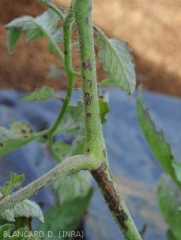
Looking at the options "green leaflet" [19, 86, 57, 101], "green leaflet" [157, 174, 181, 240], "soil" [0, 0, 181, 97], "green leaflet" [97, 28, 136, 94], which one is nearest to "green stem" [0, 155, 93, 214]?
"green leaflet" [97, 28, 136, 94]

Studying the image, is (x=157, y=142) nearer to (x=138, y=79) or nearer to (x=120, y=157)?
(x=120, y=157)

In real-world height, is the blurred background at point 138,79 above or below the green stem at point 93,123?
above

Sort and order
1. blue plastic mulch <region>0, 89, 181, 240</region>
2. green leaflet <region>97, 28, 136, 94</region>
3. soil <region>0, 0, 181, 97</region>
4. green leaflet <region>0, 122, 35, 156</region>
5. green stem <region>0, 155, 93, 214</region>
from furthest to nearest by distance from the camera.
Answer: soil <region>0, 0, 181, 97</region>
blue plastic mulch <region>0, 89, 181, 240</region>
green leaflet <region>0, 122, 35, 156</region>
green leaflet <region>97, 28, 136, 94</region>
green stem <region>0, 155, 93, 214</region>

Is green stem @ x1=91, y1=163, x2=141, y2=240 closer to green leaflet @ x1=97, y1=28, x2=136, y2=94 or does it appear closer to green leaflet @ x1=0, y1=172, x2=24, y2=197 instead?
green leaflet @ x1=0, y1=172, x2=24, y2=197

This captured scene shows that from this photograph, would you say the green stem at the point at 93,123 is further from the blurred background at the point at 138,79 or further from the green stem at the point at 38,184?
the blurred background at the point at 138,79

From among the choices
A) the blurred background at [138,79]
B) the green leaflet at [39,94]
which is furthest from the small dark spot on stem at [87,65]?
the blurred background at [138,79]

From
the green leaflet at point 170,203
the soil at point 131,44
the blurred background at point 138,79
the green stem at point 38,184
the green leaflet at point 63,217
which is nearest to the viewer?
the green stem at point 38,184
